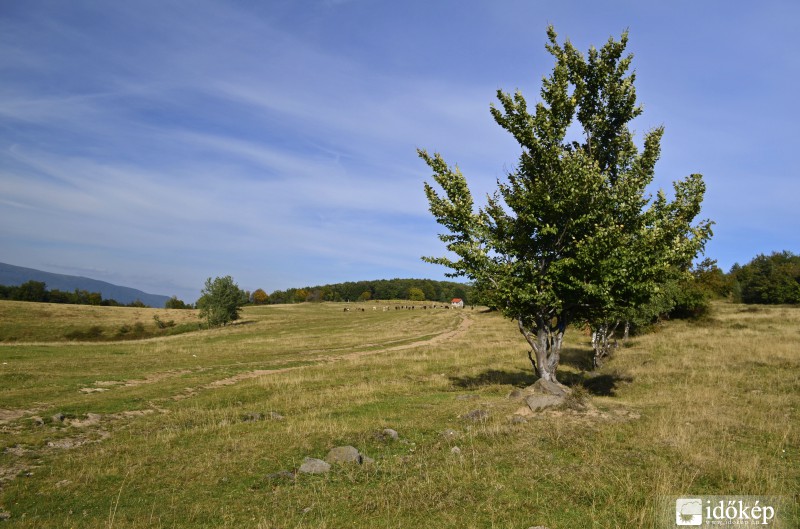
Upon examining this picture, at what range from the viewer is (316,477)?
1065 centimetres

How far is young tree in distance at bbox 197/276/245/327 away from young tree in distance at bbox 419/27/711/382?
247ft

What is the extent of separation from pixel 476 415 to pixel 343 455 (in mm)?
5914

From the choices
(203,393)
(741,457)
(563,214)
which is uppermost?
(563,214)

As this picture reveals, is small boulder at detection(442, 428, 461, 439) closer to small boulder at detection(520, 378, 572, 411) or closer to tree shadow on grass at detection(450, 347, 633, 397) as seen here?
small boulder at detection(520, 378, 572, 411)

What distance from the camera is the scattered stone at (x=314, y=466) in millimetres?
10961

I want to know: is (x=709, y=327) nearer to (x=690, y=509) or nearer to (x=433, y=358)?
(x=433, y=358)

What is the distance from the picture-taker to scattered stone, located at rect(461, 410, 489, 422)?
15.4 m

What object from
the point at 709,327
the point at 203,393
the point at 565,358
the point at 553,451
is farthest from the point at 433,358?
the point at 709,327

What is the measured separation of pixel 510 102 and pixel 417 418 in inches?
541

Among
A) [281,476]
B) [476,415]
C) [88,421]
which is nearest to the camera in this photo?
[281,476]

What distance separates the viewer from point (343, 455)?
1180 centimetres

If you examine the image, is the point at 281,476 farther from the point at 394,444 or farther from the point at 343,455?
the point at 394,444

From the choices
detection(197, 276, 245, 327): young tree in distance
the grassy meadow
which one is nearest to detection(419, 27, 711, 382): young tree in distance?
the grassy meadow

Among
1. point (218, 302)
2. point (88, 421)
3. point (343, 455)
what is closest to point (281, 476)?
point (343, 455)
